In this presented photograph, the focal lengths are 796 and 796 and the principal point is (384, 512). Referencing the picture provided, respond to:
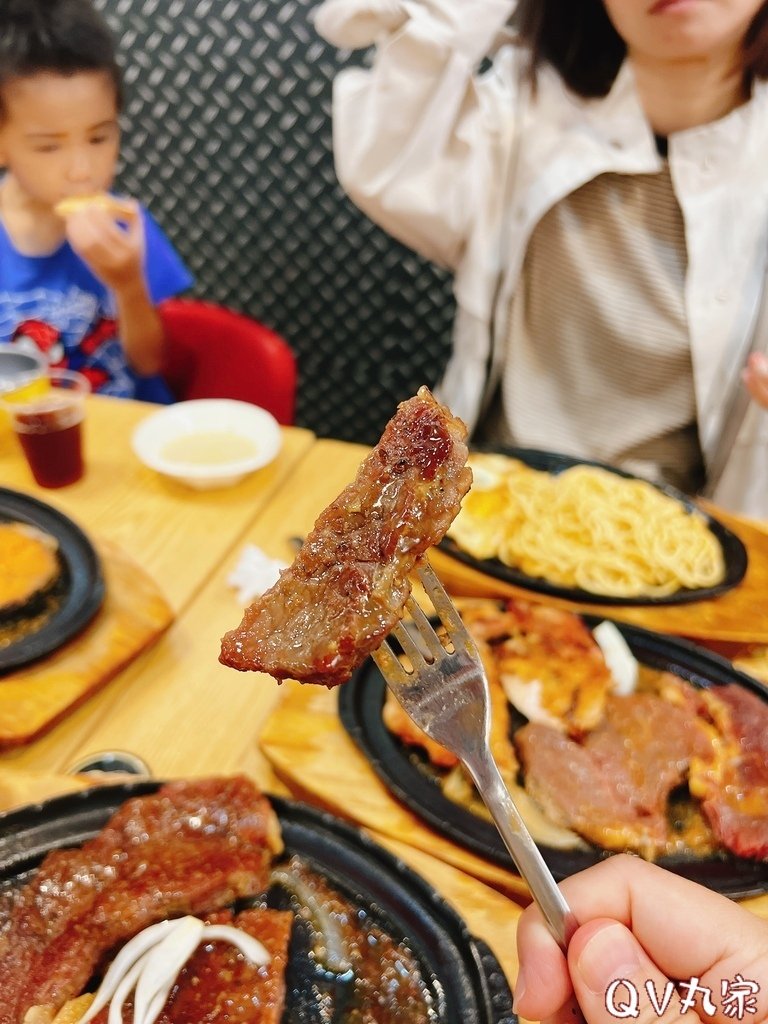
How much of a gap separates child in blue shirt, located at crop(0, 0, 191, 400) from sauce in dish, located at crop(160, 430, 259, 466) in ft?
2.19

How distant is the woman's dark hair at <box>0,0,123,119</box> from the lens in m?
2.31

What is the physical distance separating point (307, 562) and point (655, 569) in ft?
4.03

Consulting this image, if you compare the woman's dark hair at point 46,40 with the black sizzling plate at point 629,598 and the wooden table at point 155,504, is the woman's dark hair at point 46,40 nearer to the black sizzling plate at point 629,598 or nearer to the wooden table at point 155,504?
the wooden table at point 155,504

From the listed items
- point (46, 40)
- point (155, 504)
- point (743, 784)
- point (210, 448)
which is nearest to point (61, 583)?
point (155, 504)

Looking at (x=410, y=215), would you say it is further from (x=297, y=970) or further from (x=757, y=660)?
(x=297, y=970)

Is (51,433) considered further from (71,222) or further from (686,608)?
(686,608)

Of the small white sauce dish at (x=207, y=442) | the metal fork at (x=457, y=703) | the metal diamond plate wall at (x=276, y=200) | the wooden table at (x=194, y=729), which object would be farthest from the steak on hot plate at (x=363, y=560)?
the metal diamond plate wall at (x=276, y=200)

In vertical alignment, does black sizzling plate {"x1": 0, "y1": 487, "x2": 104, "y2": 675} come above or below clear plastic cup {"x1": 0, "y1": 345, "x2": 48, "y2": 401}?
below

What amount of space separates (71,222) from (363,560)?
1982 millimetres

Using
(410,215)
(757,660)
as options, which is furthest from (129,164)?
(757,660)

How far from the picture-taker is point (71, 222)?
Result: 2326 millimetres

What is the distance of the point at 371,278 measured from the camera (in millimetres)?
4090

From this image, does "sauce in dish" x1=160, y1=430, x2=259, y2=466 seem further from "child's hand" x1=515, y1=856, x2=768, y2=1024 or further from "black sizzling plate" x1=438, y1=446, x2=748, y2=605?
"child's hand" x1=515, y1=856, x2=768, y2=1024

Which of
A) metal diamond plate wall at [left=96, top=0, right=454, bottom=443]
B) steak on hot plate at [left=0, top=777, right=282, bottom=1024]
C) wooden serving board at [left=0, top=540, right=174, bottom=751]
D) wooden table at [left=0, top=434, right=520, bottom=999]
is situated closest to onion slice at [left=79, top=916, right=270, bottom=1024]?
steak on hot plate at [left=0, top=777, right=282, bottom=1024]
